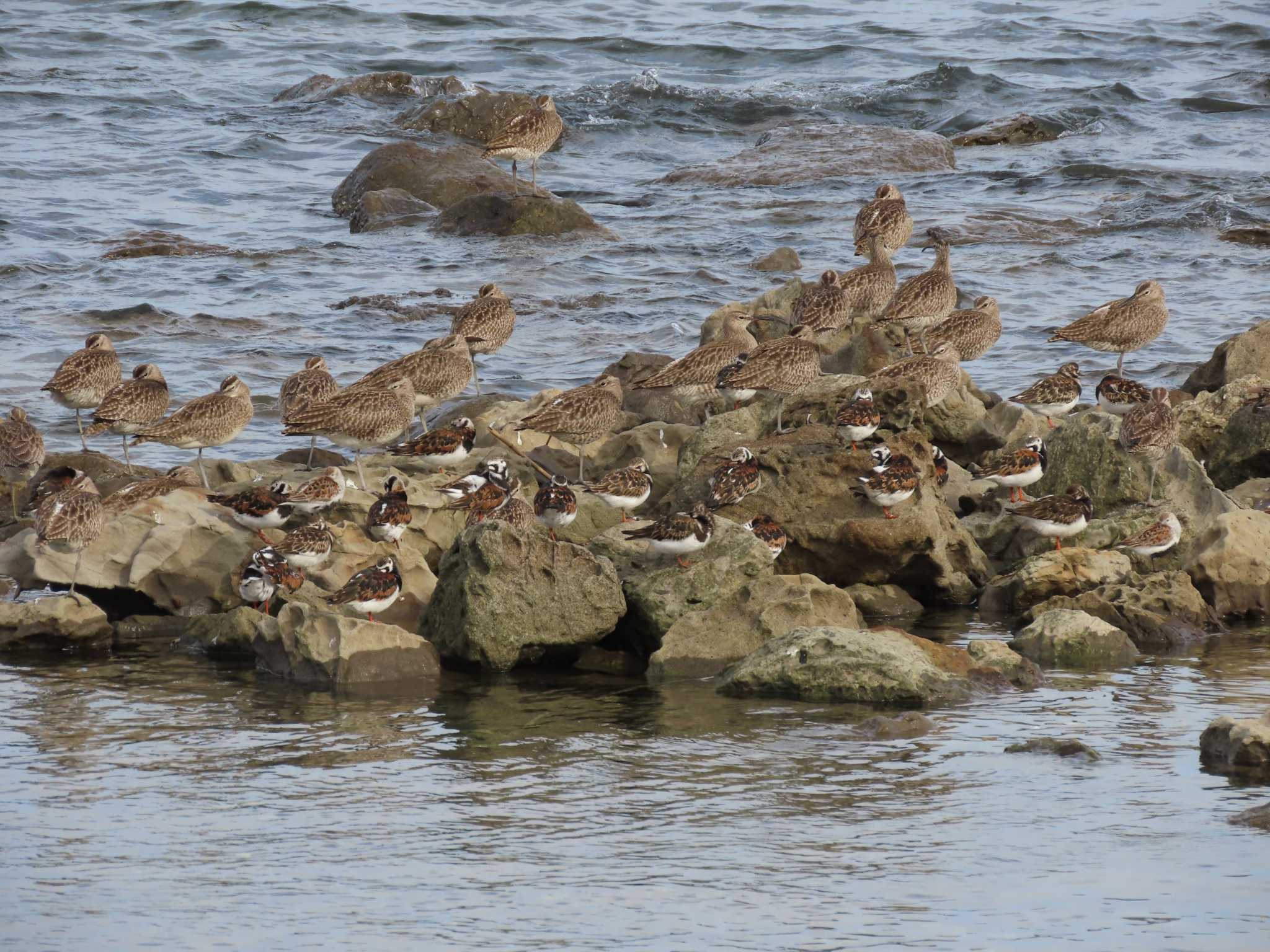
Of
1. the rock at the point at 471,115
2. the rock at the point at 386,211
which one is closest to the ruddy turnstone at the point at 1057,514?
the rock at the point at 386,211

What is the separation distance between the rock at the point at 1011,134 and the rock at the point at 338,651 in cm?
2270

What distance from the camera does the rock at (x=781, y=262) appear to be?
22891 mm

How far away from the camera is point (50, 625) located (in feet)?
36.3

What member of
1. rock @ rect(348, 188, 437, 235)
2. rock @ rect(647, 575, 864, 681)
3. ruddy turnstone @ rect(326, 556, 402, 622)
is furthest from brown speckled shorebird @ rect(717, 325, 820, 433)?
rock @ rect(348, 188, 437, 235)

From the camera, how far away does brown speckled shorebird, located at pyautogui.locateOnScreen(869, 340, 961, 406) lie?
1366 centimetres

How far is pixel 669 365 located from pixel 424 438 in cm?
248

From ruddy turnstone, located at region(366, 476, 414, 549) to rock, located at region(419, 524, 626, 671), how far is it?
1092 mm

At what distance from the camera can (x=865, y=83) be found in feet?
116

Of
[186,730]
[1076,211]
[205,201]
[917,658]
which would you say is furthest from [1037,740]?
[205,201]

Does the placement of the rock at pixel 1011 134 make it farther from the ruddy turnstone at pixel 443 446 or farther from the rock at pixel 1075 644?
the rock at pixel 1075 644

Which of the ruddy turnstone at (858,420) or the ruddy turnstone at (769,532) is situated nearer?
the ruddy turnstone at (769,532)

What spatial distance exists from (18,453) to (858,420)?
20.7ft

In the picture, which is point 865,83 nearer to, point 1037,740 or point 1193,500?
point 1193,500

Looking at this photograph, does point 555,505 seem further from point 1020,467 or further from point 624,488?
point 1020,467
